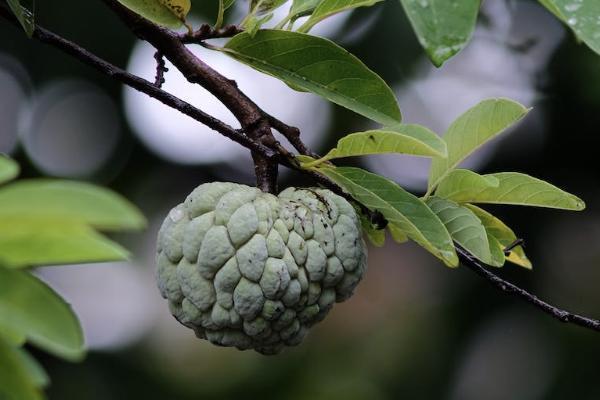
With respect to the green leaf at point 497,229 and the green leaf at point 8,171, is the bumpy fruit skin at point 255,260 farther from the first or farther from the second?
the green leaf at point 8,171

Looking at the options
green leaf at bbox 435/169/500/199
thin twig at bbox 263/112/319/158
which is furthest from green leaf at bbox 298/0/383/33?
green leaf at bbox 435/169/500/199

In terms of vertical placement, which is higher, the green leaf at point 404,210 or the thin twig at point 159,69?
the thin twig at point 159,69

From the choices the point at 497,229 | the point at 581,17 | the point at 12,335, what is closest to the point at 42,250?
the point at 12,335

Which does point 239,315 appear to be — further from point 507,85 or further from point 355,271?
point 507,85

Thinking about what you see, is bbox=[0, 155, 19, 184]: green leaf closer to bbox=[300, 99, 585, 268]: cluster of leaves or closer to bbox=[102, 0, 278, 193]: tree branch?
bbox=[300, 99, 585, 268]: cluster of leaves

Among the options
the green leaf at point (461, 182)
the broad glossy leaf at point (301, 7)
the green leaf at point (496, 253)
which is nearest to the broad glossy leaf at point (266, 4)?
the broad glossy leaf at point (301, 7)

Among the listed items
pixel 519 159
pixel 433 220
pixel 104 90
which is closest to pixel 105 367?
pixel 104 90

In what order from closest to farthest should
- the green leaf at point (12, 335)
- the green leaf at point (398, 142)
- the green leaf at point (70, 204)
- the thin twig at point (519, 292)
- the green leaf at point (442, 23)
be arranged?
the green leaf at point (70, 204) → the green leaf at point (12, 335) → the green leaf at point (442, 23) → the green leaf at point (398, 142) → the thin twig at point (519, 292)
